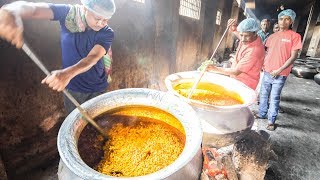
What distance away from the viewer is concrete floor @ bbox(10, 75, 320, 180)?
376 cm

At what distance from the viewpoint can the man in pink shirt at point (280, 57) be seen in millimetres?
4859

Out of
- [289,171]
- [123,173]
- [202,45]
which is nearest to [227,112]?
[123,173]

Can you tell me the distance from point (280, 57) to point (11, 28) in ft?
17.8

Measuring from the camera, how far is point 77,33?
2.58 metres

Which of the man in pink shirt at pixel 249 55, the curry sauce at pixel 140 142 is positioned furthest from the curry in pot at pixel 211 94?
the curry sauce at pixel 140 142

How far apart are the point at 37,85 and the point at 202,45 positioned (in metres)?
9.10

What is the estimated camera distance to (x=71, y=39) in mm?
2590

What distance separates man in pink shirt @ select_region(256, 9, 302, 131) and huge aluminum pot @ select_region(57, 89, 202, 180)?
4295mm

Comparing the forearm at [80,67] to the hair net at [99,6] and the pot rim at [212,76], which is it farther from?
the pot rim at [212,76]

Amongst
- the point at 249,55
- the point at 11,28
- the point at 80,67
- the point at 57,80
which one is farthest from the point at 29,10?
the point at 249,55

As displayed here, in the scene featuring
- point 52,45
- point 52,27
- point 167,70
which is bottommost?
point 167,70

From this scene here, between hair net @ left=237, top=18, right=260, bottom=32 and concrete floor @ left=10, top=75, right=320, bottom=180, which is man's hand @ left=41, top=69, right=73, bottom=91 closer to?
concrete floor @ left=10, top=75, right=320, bottom=180

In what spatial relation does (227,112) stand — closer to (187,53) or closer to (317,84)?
(187,53)

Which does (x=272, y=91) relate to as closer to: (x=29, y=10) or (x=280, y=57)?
(x=280, y=57)
